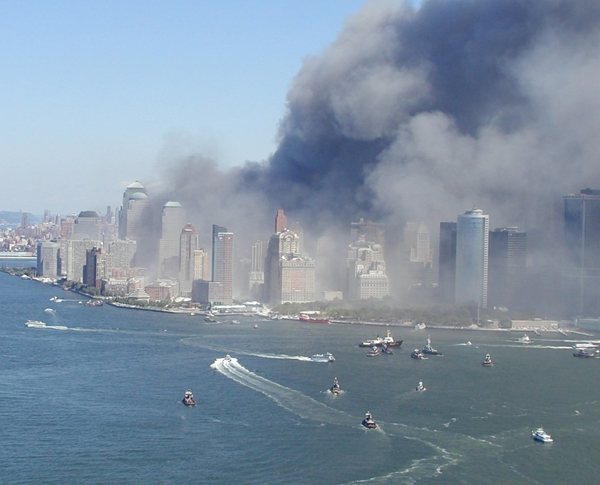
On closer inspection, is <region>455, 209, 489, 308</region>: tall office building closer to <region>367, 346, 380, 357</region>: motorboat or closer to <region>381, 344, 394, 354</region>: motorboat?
<region>381, 344, 394, 354</region>: motorboat

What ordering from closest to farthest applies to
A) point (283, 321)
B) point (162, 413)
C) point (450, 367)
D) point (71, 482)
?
point (71, 482) < point (162, 413) < point (450, 367) < point (283, 321)

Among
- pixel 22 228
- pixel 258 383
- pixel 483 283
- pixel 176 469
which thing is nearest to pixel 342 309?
pixel 483 283

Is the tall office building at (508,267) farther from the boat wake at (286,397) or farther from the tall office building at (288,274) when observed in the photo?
the boat wake at (286,397)

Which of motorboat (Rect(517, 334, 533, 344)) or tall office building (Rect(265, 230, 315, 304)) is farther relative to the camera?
tall office building (Rect(265, 230, 315, 304))

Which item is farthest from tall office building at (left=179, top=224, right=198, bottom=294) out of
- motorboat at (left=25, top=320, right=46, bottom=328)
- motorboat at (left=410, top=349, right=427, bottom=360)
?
motorboat at (left=410, top=349, right=427, bottom=360)

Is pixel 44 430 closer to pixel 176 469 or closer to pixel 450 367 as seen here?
pixel 176 469

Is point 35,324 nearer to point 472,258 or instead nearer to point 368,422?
point 472,258
